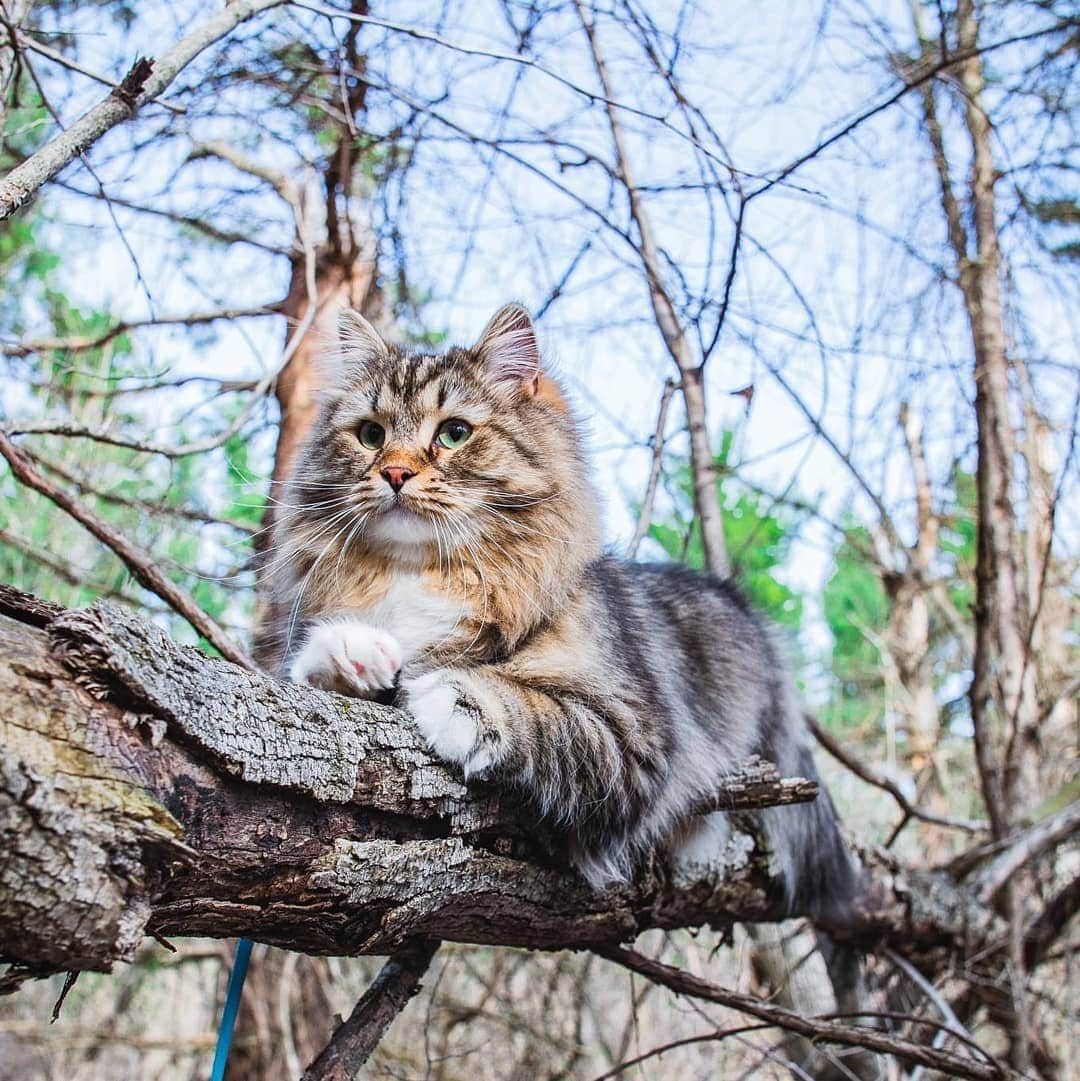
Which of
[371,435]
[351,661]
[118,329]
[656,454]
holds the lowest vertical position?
[351,661]

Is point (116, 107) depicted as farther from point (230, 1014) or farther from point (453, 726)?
point (230, 1014)

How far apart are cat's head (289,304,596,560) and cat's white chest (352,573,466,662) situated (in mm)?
71

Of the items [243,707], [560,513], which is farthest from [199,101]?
[243,707]

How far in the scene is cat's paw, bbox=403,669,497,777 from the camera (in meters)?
1.66

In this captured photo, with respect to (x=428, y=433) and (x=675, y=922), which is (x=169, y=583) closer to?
(x=428, y=433)

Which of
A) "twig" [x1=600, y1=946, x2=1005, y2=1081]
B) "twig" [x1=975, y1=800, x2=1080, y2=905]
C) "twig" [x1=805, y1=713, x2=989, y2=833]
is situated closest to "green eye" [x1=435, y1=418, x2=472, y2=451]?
"twig" [x1=600, y1=946, x2=1005, y2=1081]

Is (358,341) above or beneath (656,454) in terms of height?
beneath

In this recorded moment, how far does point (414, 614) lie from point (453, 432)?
45 cm

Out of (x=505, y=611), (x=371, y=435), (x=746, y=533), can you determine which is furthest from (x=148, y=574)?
(x=746, y=533)

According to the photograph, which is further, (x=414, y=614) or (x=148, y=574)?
(x=148, y=574)

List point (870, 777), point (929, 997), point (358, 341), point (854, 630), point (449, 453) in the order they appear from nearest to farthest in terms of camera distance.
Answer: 1. point (449, 453)
2. point (358, 341)
3. point (929, 997)
4. point (870, 777)
5. point (854, 630)

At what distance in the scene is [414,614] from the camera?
2.14 m

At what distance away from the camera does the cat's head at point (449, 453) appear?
7.06 ft

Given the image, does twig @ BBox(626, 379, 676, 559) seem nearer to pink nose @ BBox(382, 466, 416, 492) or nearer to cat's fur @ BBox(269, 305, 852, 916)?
cat's fur @ BBox(269, 305, 852, 916)
